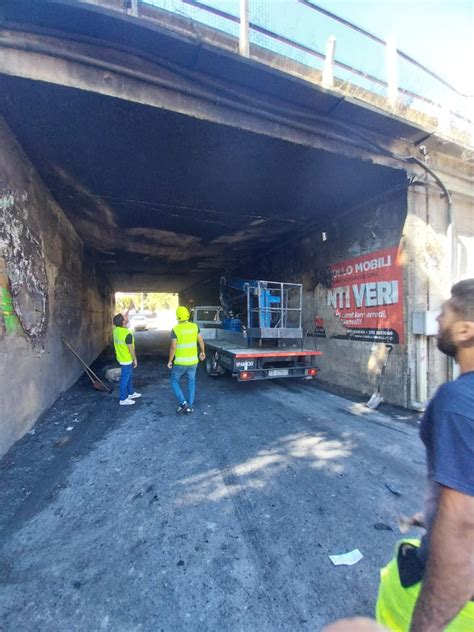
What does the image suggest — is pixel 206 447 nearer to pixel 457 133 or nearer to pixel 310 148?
pixel 310 148

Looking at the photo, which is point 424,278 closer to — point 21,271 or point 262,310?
point 262,310

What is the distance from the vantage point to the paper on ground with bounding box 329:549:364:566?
2.21 metres

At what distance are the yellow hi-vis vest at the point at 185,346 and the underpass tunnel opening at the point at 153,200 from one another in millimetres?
2403

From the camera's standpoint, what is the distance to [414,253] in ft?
19.7

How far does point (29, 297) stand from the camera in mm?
4938

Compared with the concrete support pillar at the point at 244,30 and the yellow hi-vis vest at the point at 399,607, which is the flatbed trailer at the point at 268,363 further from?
the yellow hi-vis vest at the point at 399,607

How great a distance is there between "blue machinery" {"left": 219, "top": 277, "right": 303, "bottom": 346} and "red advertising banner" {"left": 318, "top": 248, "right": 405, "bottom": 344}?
3.66 ft

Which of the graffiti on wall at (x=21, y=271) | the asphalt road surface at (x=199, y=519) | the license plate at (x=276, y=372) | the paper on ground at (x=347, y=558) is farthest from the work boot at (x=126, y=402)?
the paper on ground at (x=347, y=558)

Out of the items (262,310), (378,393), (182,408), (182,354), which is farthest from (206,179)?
(378,393)

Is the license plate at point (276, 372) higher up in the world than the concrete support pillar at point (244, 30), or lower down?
lower down

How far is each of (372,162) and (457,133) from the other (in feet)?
7.44

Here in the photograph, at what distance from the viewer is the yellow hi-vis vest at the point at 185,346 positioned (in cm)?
556

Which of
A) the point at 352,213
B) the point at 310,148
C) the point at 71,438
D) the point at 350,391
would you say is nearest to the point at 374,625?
the point at 71,438

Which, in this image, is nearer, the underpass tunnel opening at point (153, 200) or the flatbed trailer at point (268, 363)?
the underpass tunnel opening at point (153, 200)
